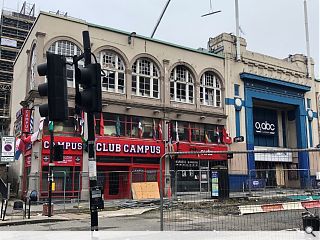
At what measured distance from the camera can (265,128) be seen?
42656mm

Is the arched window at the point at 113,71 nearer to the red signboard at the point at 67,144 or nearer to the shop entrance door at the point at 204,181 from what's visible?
the red signboard at the point at 67,144

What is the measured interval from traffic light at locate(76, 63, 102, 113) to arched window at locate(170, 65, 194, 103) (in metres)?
27.6

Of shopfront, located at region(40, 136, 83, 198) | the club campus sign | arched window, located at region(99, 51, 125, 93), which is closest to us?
shopfront, located at region(40, 136, 83, 198)

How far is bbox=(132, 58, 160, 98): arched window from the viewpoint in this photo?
33.1 metres

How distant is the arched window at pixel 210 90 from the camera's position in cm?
3703

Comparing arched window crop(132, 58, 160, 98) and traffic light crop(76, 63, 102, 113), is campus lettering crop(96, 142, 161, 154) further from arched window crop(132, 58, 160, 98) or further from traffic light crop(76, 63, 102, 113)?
traffic light crop(76, 63, 102, 113)

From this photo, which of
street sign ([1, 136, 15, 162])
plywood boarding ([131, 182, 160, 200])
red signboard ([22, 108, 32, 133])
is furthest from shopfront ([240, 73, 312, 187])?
street sign ([1, 136, 15, 162])

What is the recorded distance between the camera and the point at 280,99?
4228 cm

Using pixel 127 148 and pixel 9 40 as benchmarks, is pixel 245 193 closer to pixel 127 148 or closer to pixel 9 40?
pixel 127 148

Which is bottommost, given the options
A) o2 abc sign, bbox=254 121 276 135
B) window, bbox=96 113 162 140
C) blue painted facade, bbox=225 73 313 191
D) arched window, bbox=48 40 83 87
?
window, bbox=96 113 162 140

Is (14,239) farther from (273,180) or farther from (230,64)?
(230,64)

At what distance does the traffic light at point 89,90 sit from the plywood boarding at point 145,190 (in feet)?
54.8

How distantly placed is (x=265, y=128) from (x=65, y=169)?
2389 centimetres

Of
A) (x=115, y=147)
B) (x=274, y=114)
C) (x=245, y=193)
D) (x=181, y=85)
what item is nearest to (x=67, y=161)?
(x=115, y=147)
